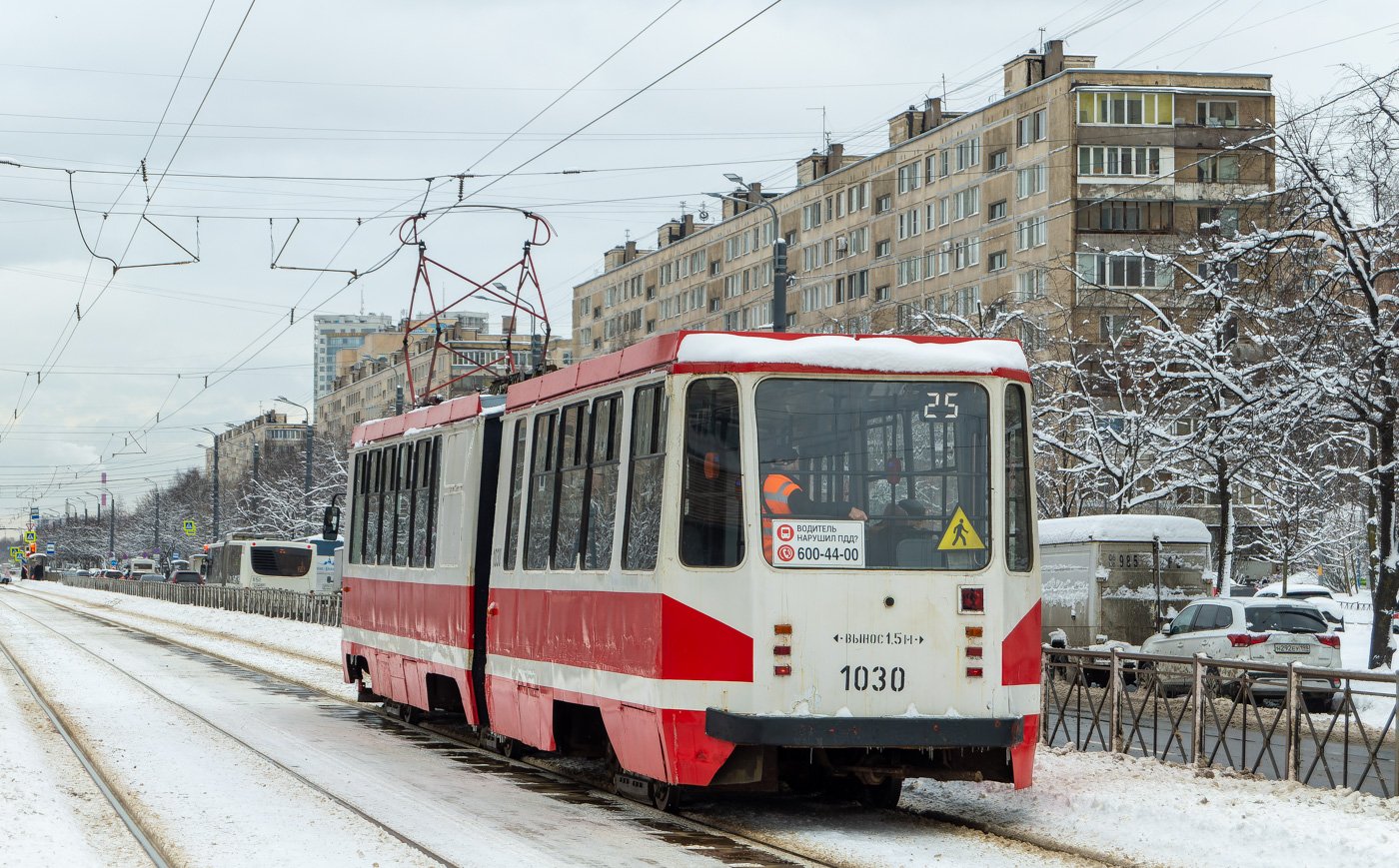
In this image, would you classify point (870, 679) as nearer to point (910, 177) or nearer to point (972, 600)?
point (972, 600)

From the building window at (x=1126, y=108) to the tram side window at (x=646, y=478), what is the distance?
5578 cm

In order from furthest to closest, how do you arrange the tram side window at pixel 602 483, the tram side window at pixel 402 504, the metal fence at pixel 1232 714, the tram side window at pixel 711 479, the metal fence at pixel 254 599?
the metal fence at pixel 254 599 → the tram side window at pixel 402 504 → the metal fence at pixel 1232 714 → the tram side window at pixel 602 483 → the tram side window at pixel 711 479

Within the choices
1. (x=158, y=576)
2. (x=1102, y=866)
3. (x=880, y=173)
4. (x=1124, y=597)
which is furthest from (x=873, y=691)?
(x=158, y=576)

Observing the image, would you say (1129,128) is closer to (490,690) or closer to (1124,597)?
(1124,597)

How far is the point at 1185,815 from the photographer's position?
9.69 meters

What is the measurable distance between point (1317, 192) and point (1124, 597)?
7729 millimetres

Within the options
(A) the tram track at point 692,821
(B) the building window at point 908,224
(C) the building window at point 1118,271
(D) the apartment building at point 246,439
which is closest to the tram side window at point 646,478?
(A) the tram track at point 692,821

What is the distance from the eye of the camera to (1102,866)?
8609mm

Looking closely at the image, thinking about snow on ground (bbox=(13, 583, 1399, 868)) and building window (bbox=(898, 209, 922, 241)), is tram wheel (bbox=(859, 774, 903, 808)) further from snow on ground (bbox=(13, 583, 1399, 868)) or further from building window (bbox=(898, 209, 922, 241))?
building window (bbox=(898, 209, 922, 241))

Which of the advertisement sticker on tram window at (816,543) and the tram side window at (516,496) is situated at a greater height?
the tram side window at (516,496)

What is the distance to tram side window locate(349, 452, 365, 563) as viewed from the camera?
715 inches

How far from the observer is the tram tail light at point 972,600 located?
32.4ft

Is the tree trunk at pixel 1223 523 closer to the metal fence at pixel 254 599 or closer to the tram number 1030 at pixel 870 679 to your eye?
the metal fence at pixel 254 599

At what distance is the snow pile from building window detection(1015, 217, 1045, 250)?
5558 cm
